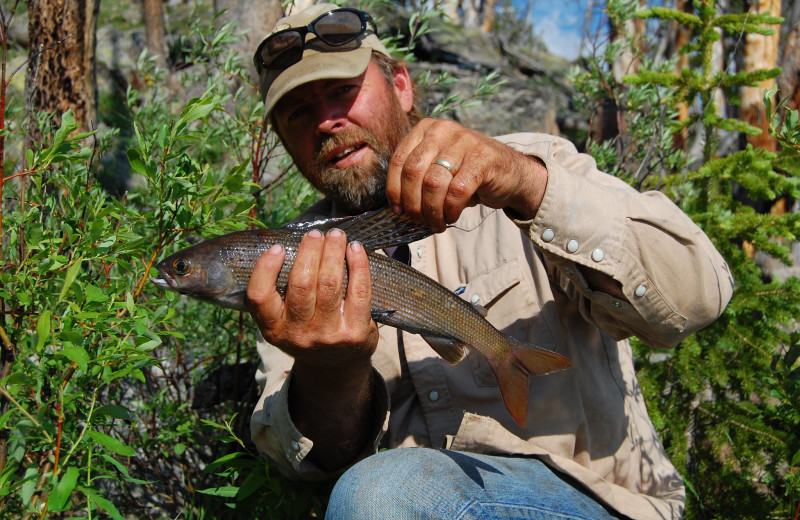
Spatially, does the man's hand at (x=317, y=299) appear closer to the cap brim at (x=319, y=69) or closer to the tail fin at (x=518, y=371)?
the tail fin at (x=518, y=371)

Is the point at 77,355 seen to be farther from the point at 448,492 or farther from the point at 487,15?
the point at 487,15

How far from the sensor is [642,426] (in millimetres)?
2990

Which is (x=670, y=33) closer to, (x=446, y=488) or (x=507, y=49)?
(x=507, y=49)

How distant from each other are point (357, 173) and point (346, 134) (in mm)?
213

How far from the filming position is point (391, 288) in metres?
2.32

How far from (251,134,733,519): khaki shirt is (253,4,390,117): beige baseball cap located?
3.17 feet

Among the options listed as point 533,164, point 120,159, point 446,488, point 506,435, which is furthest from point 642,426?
point 120,159

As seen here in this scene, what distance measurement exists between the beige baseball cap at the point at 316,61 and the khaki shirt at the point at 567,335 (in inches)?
38.1

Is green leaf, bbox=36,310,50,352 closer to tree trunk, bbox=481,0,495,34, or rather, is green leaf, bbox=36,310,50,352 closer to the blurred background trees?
the blurred background trees

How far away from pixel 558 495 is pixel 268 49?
2.82 meters

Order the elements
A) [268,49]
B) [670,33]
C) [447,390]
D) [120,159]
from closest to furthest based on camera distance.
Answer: [447,390] < [268,49] < [120,159] < [670,33]

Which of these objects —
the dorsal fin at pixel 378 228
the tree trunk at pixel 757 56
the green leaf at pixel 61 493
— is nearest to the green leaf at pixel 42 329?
the green leaf at pixel 61 493

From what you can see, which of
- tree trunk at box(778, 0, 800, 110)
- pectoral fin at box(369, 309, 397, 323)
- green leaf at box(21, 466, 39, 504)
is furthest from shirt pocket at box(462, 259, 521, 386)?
tree trunk at box(778, 0, 800, 110)

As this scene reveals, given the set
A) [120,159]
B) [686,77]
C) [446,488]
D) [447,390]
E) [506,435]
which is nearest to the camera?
[446,488]
